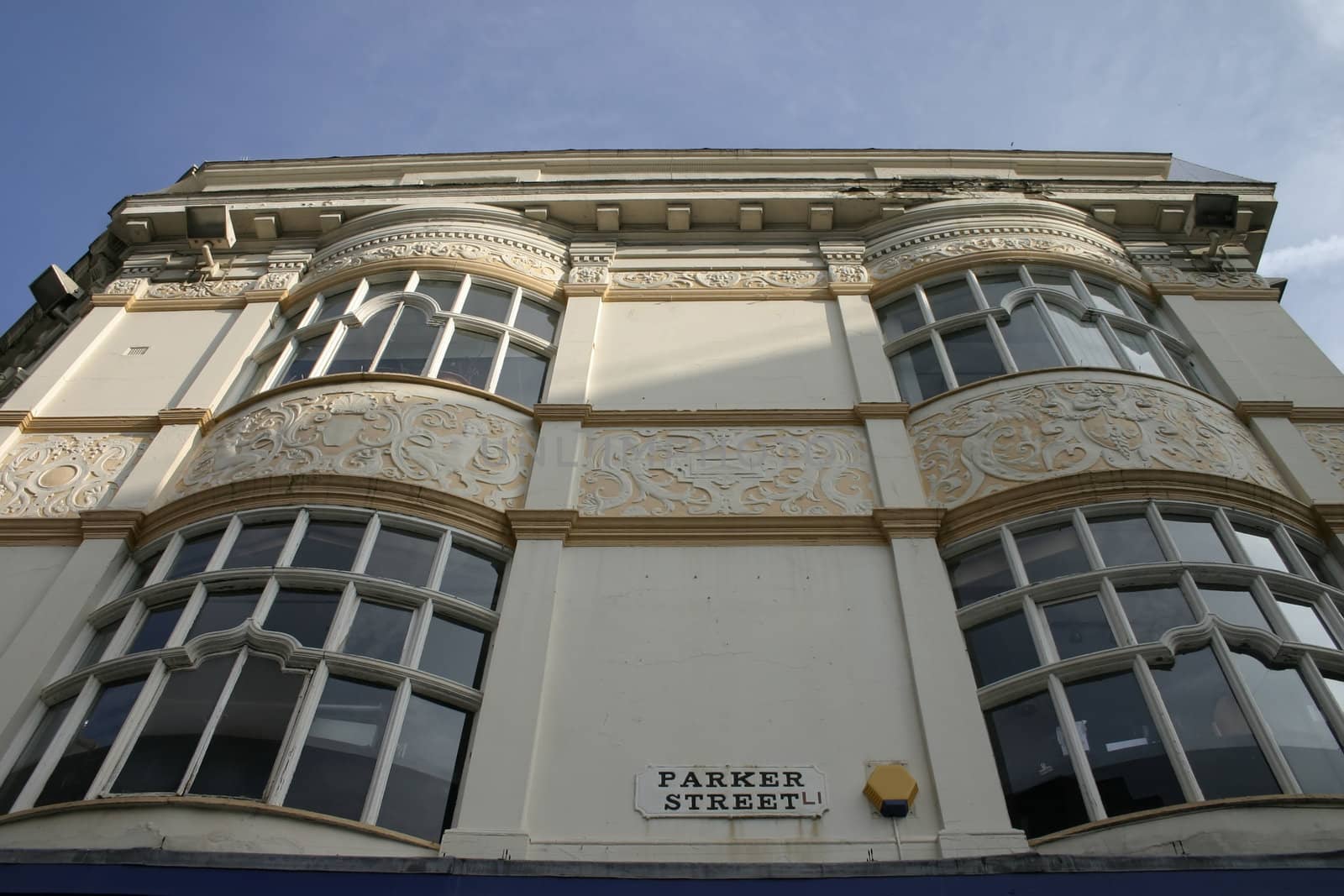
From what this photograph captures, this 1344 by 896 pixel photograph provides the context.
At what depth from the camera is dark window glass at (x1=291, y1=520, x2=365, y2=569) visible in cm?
887

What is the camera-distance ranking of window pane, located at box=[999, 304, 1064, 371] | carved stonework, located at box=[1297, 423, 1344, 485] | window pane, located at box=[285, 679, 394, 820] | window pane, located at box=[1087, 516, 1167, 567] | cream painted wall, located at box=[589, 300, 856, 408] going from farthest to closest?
cream painted wall, located at box=[589, 300, 856, 408], window pane, located at box=[999, 304, 1064, 371], carved stonework, located at box=[1297, 423, 1344, 485], window pane, located at box=[1087, 516, 1167, 567], window pane, located at box=[285, 679, 394, 820]

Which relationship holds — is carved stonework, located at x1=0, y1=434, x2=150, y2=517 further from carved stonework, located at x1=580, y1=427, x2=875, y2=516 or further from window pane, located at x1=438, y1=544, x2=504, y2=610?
carved stonework, located at x1=580, y1=427, x2=875, y2=516

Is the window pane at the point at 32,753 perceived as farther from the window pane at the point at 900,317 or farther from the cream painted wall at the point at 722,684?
the window pane at the point at 900,317

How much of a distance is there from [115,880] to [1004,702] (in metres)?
6.13

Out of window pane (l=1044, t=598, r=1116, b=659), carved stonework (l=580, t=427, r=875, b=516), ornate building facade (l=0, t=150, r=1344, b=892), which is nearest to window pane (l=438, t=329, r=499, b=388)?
ornate building facade (l=0, t=150, r=1344, b=892)

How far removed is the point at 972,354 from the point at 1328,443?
3.64 metres

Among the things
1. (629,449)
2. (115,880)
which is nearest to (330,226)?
(629,449)

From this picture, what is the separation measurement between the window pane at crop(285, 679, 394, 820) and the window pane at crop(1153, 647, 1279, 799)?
579 cm

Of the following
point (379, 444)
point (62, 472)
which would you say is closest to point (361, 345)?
point (379, 444)

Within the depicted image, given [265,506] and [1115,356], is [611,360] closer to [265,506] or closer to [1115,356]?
[265,506]

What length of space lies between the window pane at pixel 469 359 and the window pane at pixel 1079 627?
6294 millimetres

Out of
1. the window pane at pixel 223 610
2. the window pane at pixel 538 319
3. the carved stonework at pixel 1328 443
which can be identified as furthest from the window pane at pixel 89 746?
the carved stonework at pixel 1328 443

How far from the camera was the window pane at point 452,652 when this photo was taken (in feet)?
26.9

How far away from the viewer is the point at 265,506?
9367 millimetres
